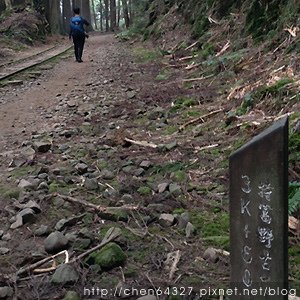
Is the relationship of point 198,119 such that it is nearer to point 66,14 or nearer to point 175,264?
point 175,264

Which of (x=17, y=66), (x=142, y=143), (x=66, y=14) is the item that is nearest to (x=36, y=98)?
(x=142, y=143)

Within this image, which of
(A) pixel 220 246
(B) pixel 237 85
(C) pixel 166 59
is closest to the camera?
(A) pixel 220 246

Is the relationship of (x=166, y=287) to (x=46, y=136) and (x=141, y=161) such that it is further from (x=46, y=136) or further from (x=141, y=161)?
(x=46, y=136)

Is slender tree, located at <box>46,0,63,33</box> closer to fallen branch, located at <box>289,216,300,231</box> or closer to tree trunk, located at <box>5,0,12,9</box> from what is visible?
tree trunk, located at <box>5,0,12,9</box>

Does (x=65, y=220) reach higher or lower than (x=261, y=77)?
lower

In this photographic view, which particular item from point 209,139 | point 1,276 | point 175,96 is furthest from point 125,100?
point 1,276

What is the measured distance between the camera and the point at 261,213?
1.93 m

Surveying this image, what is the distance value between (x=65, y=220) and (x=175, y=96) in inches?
202

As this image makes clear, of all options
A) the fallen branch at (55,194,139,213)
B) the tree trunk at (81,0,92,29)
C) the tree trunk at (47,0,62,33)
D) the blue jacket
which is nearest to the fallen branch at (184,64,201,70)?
the blue jacket

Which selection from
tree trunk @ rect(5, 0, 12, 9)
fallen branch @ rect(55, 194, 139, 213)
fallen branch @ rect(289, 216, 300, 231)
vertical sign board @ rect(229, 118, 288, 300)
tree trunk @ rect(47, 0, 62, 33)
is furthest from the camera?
tree trunk @ rect(47, 0, 62, 33)

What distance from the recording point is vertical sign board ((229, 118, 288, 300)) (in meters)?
1.84

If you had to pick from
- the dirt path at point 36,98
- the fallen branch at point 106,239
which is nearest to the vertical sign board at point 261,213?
the fallen branch at point 106,239

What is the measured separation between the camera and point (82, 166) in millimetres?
5133

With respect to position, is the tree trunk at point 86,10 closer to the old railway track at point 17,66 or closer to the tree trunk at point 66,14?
the tree trunk at point 66,14
